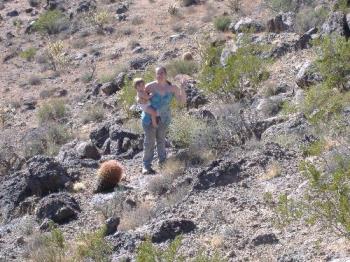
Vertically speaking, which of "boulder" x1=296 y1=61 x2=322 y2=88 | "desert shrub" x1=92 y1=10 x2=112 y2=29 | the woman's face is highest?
the woman's face

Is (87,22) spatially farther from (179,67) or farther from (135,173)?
(135,173)

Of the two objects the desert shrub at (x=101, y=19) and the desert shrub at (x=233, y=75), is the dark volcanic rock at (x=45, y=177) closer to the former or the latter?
the desert shrub at (x=233, y=75)

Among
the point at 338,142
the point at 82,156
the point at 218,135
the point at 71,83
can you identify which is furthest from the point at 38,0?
the point at 338,142

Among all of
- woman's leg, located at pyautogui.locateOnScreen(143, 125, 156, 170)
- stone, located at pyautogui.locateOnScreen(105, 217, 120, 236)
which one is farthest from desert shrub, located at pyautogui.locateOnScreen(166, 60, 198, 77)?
stone, located at pyautogui.locateOnScreen(105, 217, 120, 236)

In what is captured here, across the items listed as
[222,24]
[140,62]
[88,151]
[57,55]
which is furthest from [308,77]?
[57,55]

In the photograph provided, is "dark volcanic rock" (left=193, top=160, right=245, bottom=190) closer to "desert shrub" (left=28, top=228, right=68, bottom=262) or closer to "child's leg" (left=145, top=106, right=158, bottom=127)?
"child's leg" (left=145, top=106, right=158, bottom=127)

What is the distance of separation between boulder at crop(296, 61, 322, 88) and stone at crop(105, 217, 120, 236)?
5862 mm

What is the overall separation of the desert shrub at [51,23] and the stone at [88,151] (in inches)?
783

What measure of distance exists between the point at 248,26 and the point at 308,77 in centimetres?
801

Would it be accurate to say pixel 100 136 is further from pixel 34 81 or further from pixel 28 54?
pixel 28 54

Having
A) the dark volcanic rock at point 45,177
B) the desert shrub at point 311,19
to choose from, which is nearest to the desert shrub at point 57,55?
the desert shrub at point 311,19

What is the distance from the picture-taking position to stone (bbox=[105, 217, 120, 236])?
8848 millimetres

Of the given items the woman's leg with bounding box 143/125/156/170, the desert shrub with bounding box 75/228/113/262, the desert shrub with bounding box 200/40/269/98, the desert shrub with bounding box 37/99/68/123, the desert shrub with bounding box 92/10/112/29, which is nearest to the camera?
the desert shrub with bounding box 75/228/113/262

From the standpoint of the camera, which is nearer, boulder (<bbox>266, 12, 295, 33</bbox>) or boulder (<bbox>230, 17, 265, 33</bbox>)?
boulder (<bbox>266, 12, 295, 33</bbox>)
